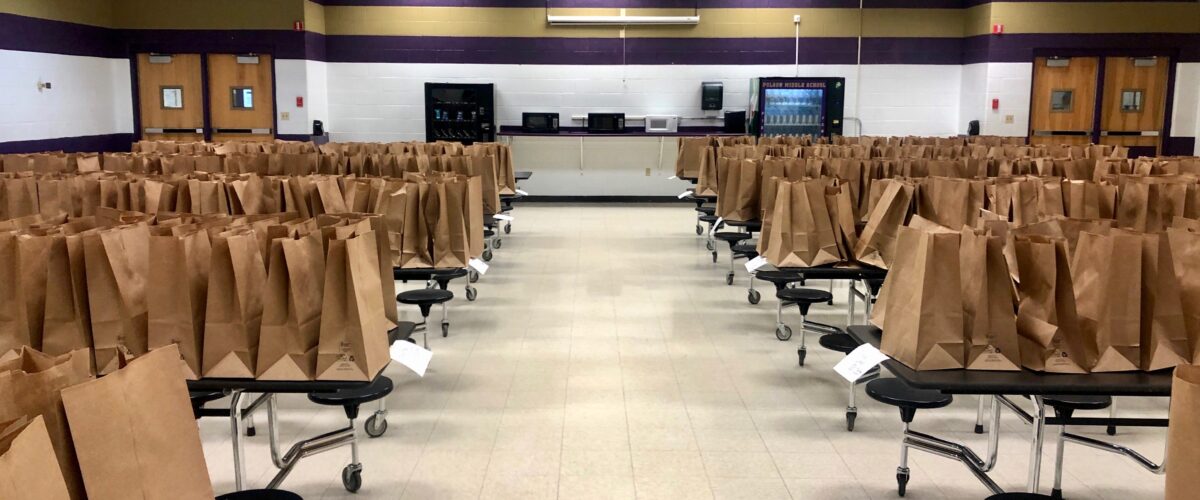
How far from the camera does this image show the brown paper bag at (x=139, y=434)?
4.70 feet

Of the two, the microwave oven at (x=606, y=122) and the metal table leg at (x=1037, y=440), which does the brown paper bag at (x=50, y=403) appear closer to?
the metal table leg at (x=1037, y=440)

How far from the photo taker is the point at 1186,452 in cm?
155

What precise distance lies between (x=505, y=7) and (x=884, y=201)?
30.0 ft

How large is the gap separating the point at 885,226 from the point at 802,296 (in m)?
0.83

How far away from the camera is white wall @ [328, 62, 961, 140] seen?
1270 centimetres

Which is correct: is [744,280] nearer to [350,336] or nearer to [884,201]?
[884,201]

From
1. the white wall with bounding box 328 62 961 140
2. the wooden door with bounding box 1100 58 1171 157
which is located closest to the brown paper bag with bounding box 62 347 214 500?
the white wall with bounding box 328 62 961 140

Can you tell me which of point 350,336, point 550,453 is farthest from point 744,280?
point 350,336

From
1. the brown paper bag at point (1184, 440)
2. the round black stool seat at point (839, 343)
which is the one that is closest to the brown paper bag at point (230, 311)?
the brown paper bag at point (1184, 440)

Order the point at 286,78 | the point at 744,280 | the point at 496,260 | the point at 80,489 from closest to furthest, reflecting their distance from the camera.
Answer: the point at 80,489, the point at 744,280, the point at 496,260, the point at 286,78

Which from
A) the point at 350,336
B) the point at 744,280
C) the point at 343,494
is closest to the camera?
the point at 350,336

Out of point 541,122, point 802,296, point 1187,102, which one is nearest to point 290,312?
point 802,296

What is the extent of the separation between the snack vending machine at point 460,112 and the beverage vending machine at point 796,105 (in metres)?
3.69

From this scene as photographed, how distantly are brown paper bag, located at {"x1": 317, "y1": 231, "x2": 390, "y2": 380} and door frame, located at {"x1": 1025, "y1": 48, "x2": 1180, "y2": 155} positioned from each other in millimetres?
11795
